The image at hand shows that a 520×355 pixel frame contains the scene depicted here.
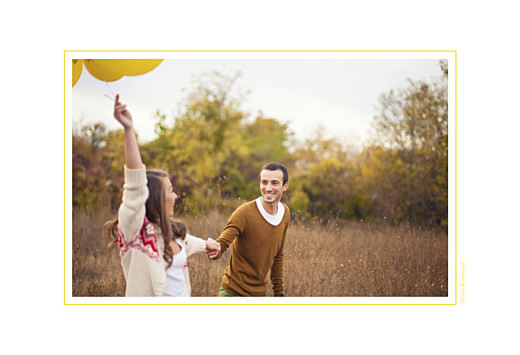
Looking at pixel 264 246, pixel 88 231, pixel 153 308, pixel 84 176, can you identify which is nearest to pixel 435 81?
pixel 264 246

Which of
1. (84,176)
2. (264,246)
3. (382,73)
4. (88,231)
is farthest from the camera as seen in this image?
(84,176)

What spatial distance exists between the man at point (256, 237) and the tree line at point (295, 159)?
4.15 ft

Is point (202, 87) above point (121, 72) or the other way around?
above

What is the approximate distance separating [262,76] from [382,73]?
1150 millimetres

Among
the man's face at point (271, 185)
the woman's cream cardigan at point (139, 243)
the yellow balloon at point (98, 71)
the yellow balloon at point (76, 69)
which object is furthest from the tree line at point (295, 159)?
the woman's cream cardigan at point (139, 243)

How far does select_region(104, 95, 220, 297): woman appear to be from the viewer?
2.17m

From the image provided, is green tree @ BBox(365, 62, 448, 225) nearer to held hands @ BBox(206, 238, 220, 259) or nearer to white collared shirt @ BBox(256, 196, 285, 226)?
white collared shirt @ BBox(256, 196, 285, 226)

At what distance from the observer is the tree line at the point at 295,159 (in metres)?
4.61

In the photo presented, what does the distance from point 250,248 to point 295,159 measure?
530 centimetres

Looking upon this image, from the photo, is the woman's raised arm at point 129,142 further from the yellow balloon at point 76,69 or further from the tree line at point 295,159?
the tree line at point 295,159

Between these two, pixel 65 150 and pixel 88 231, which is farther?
pixel 88 231

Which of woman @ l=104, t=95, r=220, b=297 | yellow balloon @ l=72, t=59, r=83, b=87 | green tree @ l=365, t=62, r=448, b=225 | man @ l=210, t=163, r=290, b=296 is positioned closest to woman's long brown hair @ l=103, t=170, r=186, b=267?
woman @ l=104, t=95, r=220, b=297

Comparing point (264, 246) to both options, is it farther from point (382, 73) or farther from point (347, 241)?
point (382, 73)

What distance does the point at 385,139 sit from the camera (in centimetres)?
548
